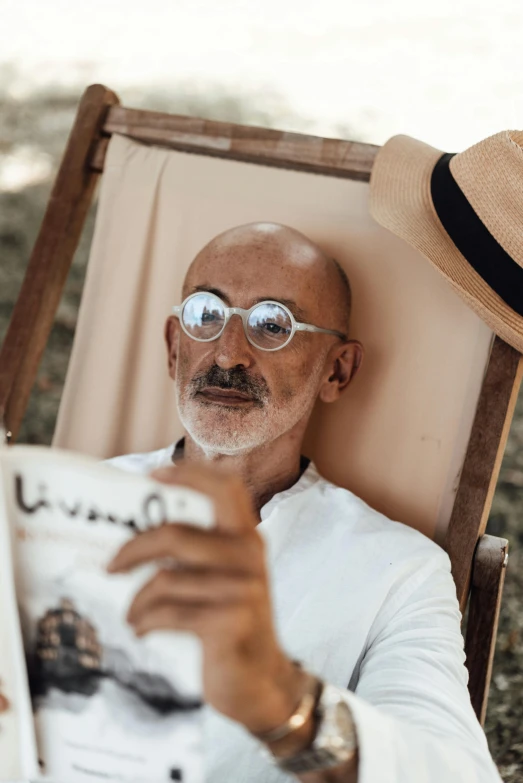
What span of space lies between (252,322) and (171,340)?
12.2 inches

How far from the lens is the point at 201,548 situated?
88 centimetres

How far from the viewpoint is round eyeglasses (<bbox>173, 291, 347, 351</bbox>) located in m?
1.76

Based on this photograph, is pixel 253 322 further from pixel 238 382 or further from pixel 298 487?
pixel 298 487

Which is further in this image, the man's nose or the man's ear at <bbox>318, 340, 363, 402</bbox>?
the man's ear at <bbox>318, 340, 363, 402</bbox>

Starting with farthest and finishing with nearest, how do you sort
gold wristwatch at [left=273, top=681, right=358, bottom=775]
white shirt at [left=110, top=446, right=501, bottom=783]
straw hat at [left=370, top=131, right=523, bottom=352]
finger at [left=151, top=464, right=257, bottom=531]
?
straw hat at [left=370, top=131, right=523, bottom=352]
white shirt at [left=110, top=446, right=501, bottom=783]
gold wristwatch at [left=273, top=681, right=358, bottom=775]
finger at [left=151, top=464, right=257, bottom=531]

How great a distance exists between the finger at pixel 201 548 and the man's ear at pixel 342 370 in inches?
40.6

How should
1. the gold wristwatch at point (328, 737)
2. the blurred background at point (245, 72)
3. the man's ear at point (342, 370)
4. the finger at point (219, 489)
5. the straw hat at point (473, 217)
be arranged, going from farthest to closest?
the blurred background at point (245, 72) → the man's ear at point (342, 370) → the straw hat at point (473, 217) → the gold wristwatch at point (328, 737) → the finger at point (219, 489)

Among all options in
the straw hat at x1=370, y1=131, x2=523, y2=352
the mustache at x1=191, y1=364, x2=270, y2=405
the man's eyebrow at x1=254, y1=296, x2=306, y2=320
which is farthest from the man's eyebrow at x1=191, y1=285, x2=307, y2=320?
the straw hat at x1=370, y1=131, x2=523, y2=352

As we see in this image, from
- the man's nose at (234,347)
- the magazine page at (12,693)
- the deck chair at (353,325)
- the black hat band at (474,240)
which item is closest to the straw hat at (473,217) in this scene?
the black hat band at (474,240)

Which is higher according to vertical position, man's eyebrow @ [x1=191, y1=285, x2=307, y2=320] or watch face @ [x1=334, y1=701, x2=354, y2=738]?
man's eyebrow @ [x1=191, y1=285, x2=307, y2=320]

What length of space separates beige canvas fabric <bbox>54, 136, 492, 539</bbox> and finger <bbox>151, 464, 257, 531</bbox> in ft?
3.36

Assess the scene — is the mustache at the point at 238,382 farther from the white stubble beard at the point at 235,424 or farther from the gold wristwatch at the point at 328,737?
the gold wristwatch at the point at 328,737

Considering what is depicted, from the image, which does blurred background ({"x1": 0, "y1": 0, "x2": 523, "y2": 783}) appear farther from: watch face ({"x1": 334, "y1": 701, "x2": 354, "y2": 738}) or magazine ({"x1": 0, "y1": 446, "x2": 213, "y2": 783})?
watch face ({"x1": 334, "y1": 701, "x2": 354, "y2": 738})

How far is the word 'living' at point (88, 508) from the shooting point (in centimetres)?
91
